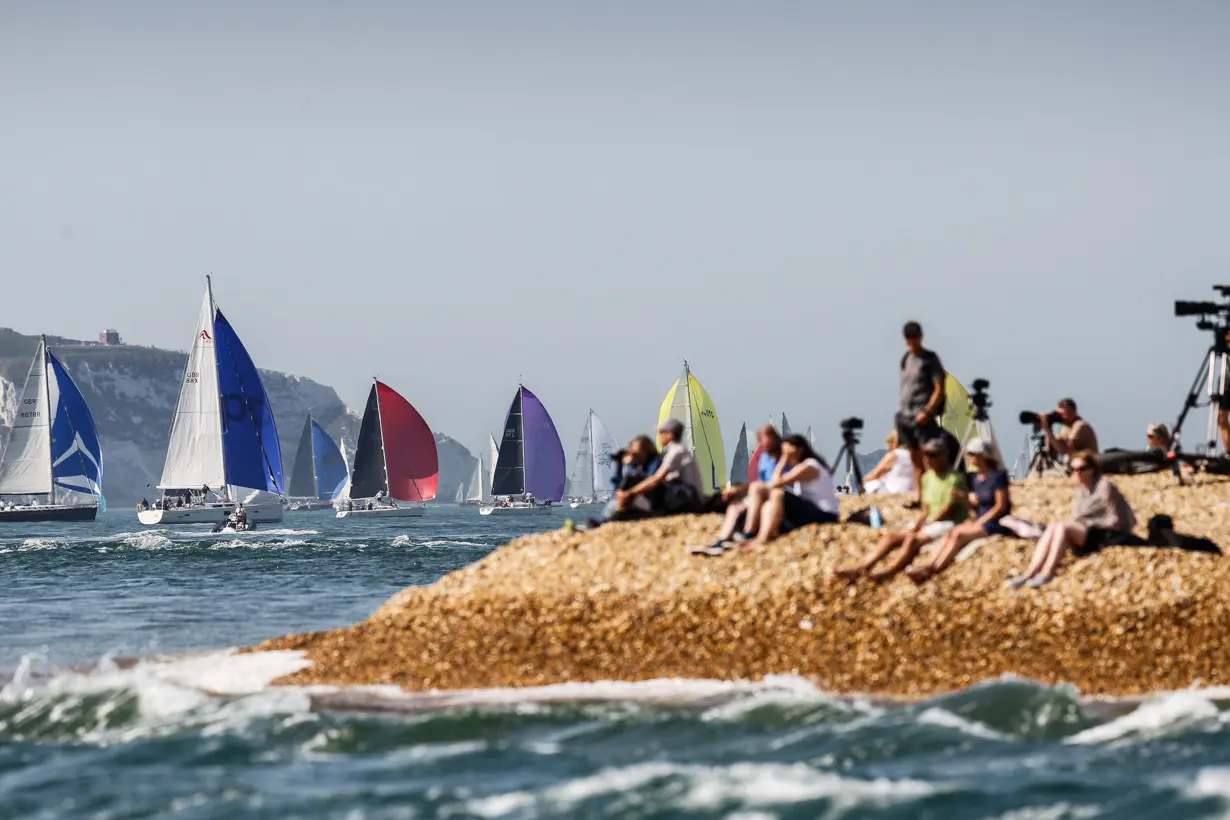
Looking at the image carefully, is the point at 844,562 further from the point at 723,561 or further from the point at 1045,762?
the point at 1045,762

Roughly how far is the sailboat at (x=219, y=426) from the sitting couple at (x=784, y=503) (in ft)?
187

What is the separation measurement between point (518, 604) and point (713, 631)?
2.31m

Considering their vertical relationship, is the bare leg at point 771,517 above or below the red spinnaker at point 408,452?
below

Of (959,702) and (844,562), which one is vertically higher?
(844,562)

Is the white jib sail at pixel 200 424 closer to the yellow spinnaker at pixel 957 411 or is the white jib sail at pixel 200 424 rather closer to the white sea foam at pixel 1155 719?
the yellow spinnaker at pixel 957 411

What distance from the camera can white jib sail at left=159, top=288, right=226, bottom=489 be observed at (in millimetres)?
73812

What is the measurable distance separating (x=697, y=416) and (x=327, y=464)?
71706 mm

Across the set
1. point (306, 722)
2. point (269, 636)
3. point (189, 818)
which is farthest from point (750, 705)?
point (269, 636)

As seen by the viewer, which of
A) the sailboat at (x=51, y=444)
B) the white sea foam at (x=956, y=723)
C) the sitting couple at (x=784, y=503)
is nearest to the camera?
the white sea foam at (x=956, y=723)

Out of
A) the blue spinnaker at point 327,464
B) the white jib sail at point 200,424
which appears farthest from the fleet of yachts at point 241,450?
the blue spinnaker at point 327,464

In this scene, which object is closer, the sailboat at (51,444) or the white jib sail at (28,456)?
the sailboat at (51,444)

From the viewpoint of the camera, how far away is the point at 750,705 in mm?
14391

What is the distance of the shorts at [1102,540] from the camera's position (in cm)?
1703

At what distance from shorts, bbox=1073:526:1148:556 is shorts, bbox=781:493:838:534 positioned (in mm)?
2935
